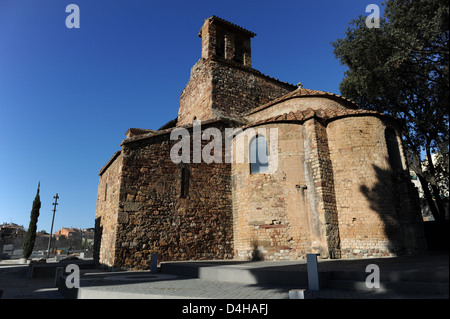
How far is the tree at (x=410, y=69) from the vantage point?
10367 mm

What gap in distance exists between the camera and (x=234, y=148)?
14.2m

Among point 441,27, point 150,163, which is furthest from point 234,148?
point 441,27

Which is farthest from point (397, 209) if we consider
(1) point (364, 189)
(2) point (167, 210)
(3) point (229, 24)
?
(3) point (229, 24)

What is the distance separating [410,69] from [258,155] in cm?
818

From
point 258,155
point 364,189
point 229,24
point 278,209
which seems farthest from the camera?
point 229,24

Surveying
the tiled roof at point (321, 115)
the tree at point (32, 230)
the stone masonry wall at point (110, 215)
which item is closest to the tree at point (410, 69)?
the tiled roof at point (321, 115)

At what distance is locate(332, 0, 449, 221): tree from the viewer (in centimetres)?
1037

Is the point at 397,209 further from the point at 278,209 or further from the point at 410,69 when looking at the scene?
the point at 410,69

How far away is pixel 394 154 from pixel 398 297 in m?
9.27

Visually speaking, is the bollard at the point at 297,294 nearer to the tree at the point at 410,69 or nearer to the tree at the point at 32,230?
the tree at the point at 410,69

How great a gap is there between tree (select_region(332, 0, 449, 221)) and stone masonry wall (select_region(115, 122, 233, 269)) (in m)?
8.83

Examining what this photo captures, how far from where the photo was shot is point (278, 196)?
11.8 meters

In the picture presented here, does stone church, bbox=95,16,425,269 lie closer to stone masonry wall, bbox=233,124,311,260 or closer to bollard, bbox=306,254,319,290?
stone masonry wall, bbox=233,124,311,260
